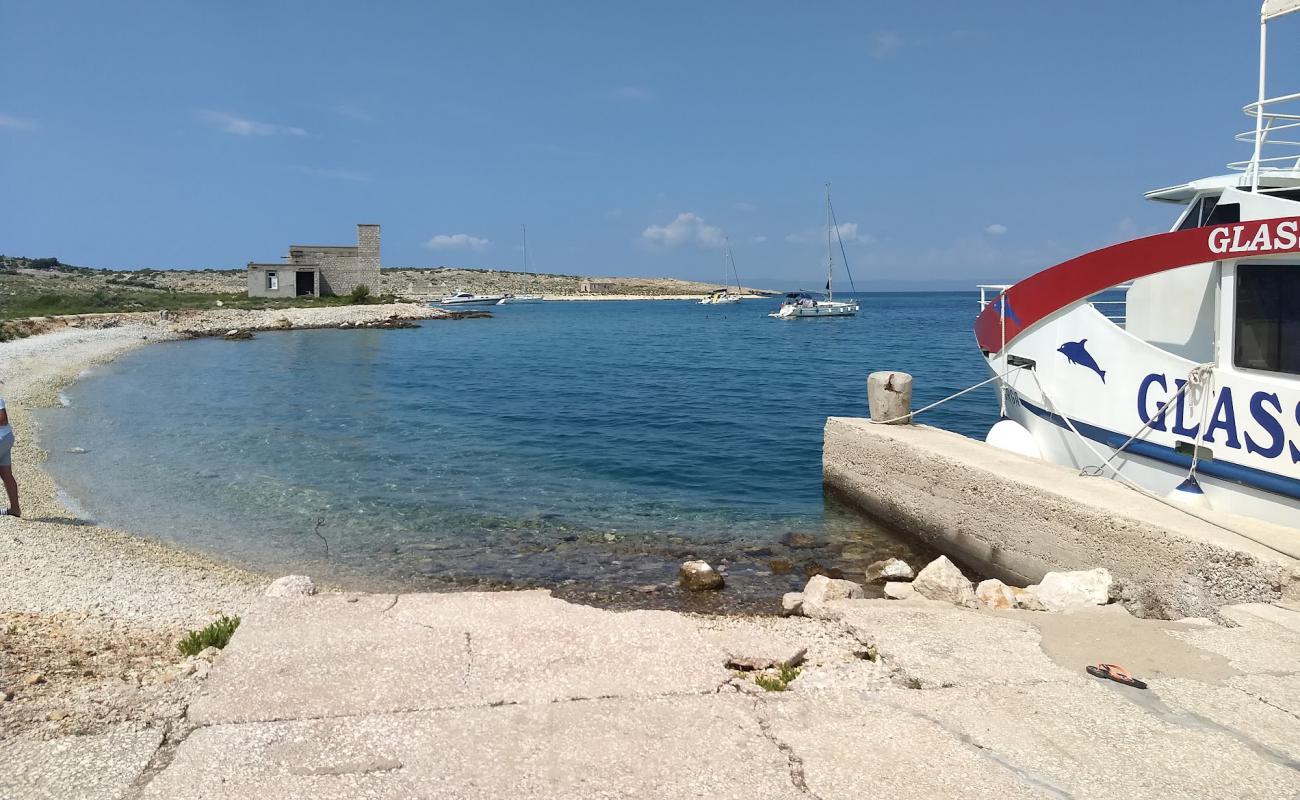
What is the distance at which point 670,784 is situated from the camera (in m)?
3.88

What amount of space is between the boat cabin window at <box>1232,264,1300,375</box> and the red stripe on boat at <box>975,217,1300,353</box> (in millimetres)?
341

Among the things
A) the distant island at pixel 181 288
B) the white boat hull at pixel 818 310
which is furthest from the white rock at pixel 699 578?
the white boat hull at pixel 818 310

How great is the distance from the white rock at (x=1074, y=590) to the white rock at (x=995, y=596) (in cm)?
24

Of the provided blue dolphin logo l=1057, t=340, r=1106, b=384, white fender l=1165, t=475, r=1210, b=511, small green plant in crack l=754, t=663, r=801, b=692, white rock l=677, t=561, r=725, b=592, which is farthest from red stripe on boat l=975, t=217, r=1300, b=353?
small green plant in crack l=754, t=663, r=801, b=692

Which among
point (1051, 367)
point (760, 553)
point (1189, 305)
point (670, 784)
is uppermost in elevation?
point (1189, 305)

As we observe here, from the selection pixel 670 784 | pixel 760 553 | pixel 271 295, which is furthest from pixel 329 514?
pixel 271 295

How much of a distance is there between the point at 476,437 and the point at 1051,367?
12.8 meters

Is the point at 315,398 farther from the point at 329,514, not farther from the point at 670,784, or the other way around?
the point at 670,784

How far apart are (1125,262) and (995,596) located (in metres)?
4.76

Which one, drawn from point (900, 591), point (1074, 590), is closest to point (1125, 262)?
point (1074, 590)

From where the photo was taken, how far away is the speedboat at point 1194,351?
7.83 meters

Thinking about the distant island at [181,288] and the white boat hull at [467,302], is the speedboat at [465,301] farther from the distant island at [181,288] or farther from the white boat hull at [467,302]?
the distant island at [181,288]

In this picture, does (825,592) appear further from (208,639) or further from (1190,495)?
(208,639)

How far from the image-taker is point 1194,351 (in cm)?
902
